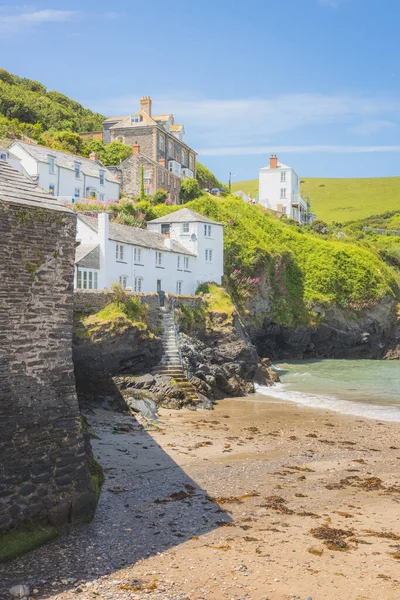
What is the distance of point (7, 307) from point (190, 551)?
501 cm

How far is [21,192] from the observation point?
9.98 m

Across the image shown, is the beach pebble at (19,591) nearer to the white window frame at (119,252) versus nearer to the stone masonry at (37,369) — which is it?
the stone masonry at (37,369)

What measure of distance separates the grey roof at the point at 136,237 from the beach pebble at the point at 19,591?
82.1 ft

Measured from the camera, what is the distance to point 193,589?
7898mm

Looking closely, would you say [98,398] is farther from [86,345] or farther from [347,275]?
[347,275]

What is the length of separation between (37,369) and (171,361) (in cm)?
1829

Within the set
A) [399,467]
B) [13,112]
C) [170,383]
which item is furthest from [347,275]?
[13,112]

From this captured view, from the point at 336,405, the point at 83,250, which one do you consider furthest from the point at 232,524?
the point at 83,250

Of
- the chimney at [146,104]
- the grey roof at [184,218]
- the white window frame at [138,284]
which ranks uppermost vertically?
the chimney at [146,104]

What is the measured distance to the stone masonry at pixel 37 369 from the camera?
9.11m

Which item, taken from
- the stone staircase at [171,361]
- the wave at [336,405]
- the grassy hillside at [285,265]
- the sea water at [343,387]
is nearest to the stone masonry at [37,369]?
the stone staircase at [171,361]

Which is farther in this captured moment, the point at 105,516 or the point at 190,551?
the point at 105,516

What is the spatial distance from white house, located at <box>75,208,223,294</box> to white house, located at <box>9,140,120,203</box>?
10199 mm

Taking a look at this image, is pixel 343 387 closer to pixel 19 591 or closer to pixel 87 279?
pixel 87 279
